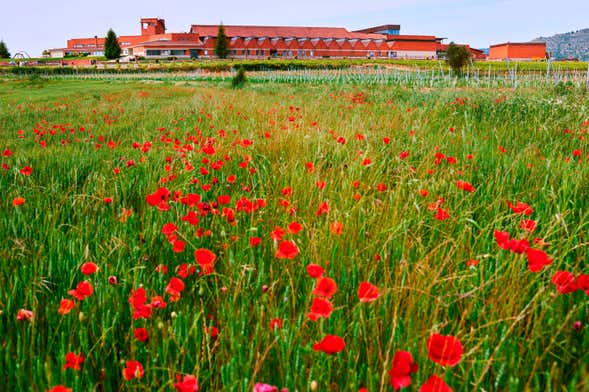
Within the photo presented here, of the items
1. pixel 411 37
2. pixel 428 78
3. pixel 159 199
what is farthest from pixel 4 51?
pixel 159 199

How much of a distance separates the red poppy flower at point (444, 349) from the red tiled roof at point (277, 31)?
9495 centimetres

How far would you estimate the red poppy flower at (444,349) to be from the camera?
2.45 feet

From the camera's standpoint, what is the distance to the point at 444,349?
0.75 meters

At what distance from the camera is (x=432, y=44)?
103 meters

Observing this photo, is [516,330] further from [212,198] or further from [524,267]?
[212,198]

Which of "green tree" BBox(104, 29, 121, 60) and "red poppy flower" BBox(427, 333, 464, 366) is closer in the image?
"red poppy flower" BBox(427, 333, 464, 366)

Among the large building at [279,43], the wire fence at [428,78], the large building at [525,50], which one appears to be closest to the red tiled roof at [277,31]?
the large building at [279,43]

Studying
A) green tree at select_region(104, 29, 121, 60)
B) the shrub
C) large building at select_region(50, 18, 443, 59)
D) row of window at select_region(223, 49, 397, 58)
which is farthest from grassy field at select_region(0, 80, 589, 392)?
green tree at select_region(104, 29, 121, 60)

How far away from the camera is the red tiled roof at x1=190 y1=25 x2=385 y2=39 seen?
8900 cm

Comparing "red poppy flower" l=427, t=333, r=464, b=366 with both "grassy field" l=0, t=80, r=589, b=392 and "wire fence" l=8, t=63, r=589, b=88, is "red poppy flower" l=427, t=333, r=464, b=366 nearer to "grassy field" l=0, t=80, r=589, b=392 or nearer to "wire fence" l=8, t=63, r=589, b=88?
"grassy field" l=0, t=80, r=589, b=392

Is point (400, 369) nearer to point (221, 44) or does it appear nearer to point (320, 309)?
point (320, 309)

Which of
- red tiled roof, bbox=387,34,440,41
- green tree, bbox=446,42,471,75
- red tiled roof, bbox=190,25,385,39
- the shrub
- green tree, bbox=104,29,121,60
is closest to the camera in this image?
the shrub

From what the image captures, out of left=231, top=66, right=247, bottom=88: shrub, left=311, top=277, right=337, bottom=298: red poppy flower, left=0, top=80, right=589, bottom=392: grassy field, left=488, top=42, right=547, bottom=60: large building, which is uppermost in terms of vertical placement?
left=488, top=42, right=547, bottom=60: large building

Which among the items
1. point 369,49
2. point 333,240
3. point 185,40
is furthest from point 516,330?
point 369,49
